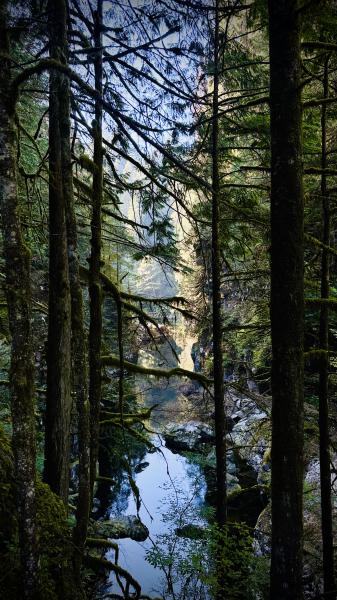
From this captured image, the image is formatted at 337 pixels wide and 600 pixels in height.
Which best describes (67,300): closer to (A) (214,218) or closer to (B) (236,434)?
(A) (214,218)

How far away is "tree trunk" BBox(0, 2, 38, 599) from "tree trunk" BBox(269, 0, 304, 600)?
2.12m

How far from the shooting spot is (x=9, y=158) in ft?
9.58

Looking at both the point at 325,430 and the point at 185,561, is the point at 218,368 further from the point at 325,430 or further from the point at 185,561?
the point at 185,561

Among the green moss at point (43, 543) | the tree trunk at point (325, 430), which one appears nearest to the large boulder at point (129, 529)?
the tree trunk at point (325, 430)

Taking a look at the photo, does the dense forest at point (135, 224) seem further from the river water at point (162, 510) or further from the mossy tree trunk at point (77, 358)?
the river water at point (162, 510)

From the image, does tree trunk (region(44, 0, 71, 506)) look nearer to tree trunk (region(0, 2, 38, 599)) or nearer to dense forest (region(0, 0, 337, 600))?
dense forest (region(0, 0, 337, 600))

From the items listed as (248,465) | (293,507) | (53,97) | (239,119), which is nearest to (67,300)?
(53,97)

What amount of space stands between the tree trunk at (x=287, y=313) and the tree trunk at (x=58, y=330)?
7.73 feet

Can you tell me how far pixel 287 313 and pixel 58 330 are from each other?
2915 mm

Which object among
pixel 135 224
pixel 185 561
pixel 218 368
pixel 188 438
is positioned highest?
pixel 135 224

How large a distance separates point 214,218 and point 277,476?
4631 mm

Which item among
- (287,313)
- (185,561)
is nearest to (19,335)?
(287,313)

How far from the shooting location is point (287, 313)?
11.7ft

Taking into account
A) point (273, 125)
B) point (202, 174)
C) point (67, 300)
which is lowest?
point (67, 300)
